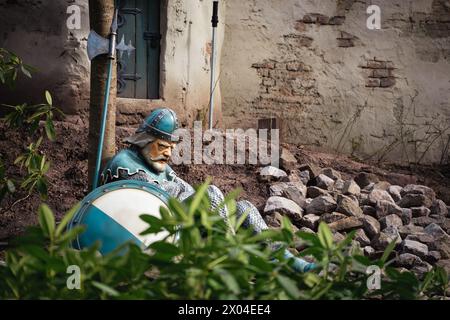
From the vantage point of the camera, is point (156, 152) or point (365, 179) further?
point (365, 179)

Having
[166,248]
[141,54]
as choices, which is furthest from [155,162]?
[141,54]

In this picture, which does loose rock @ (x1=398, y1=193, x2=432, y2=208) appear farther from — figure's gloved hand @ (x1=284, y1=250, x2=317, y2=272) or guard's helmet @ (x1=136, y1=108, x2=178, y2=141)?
figure's gloved hand @ (x1=284, y1=250, x2=317, y2=272)

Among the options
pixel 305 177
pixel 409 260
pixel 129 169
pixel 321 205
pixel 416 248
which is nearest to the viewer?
pixel 129 169

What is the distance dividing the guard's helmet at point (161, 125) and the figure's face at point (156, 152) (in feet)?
0.13

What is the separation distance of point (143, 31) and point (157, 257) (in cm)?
715

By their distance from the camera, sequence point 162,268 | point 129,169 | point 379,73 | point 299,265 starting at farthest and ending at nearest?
point 379,73
point 129,169
point 299,265
point 162,268

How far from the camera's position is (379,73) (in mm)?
10055

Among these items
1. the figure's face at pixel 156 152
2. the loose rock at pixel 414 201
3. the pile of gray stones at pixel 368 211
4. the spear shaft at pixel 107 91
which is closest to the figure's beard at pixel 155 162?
the figure's face at pixel 156 152

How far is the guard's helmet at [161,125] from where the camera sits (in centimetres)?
515

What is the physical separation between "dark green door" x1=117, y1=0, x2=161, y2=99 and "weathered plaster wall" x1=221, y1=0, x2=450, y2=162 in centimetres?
119

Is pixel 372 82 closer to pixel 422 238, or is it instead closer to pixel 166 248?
pixel 422 238

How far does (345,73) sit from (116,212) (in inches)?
254
